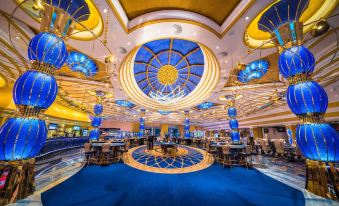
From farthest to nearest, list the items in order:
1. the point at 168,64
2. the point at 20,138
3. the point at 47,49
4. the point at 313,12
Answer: the point at 168,64, the point at 313,12, the point at 47,49, the point at 20,138

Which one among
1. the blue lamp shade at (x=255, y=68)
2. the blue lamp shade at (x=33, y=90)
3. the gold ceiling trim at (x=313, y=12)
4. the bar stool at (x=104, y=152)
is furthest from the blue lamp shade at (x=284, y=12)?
the bar stool at (x=104, y=152)

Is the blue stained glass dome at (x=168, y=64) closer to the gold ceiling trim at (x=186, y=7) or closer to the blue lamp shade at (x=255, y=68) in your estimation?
the blue lamp shade at (x=255, y=68)

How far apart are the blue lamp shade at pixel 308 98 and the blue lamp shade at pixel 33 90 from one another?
492 centimetres

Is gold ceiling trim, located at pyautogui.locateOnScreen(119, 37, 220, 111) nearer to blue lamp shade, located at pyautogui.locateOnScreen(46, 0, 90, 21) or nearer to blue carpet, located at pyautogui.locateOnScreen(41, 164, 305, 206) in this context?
blue lamp shade, located at pyautogui.locateOnScreen(46, 0, 90, 21)

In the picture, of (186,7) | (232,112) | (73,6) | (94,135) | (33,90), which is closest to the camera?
(33,90)

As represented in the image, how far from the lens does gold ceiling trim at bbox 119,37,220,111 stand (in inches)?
315

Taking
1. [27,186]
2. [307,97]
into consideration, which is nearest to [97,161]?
[27,186]

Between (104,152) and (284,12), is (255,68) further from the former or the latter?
(104,152)

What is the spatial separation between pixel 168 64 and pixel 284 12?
7723 millimetres

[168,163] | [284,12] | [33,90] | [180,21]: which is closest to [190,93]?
[168,163]

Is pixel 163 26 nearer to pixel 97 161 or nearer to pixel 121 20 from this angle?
pixel 121 20

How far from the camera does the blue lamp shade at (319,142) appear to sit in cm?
214

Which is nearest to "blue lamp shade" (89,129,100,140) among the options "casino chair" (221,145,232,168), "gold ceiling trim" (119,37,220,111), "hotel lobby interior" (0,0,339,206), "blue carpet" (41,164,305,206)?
"hotel lobby interior" (0,0,339,206)

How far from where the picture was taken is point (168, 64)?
1020 centimetres
